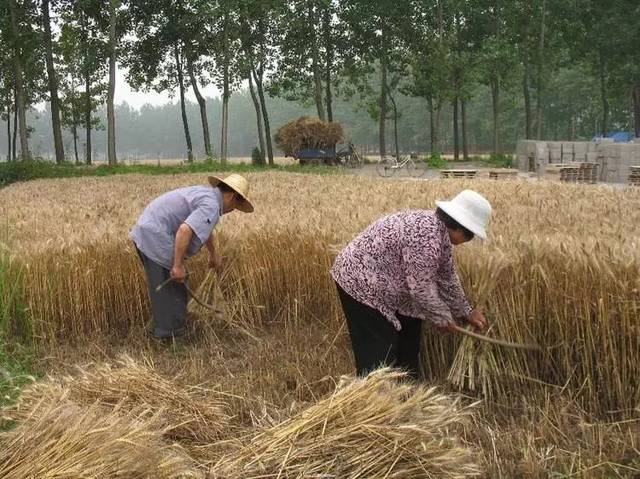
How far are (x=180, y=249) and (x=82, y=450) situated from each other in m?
2.55

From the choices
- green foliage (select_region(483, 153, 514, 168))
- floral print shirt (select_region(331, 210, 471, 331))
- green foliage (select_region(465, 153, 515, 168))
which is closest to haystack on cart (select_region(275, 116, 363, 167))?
green foliage (select_region(465, 153, 515, 168))

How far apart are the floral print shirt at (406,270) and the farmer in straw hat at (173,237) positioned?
133 centimetres

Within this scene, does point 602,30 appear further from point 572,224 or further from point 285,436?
point 285,436

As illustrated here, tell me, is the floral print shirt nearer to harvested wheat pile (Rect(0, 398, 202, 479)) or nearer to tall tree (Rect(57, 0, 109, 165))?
harvested wheat pile (Rect(0, 398, 202, 479))

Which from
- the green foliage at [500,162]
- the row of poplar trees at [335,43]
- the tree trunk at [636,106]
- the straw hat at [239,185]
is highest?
the row of poplar trees at [335,43]

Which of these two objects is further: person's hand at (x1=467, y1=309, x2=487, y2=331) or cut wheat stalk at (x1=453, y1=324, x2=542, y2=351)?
person's hand at (x1=467, y1=309, x2=487, y2=331)

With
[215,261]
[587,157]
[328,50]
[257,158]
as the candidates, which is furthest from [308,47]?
[215,261]

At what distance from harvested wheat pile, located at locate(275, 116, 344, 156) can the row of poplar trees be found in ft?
10.1

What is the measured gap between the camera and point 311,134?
29.1m

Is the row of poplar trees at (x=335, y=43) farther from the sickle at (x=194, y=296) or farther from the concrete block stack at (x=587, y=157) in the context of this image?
the sickle at (x=194, y=296)

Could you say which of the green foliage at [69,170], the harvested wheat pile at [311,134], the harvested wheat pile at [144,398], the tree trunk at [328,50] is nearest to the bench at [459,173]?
the green foliage at [69,170]

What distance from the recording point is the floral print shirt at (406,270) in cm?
356

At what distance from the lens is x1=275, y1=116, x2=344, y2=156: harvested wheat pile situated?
2922cm

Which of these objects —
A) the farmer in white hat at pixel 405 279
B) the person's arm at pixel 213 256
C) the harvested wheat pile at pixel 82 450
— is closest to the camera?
the harvested wheat pile at pixel 82 450
